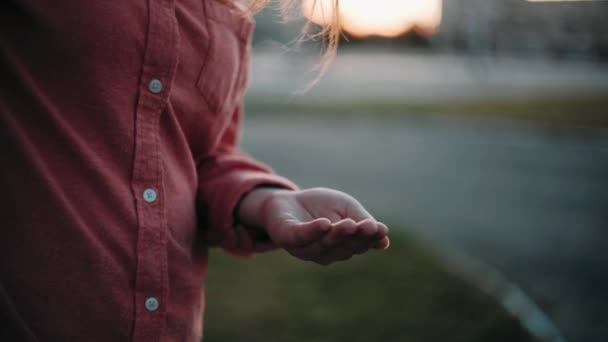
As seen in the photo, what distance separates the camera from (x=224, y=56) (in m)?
1.36

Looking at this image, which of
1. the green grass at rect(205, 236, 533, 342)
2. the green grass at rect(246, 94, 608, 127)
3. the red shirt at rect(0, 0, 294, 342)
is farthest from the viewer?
the green grass at rect(246, 94, 608, 127)

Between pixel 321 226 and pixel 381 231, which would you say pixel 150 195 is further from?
pixel 381 231

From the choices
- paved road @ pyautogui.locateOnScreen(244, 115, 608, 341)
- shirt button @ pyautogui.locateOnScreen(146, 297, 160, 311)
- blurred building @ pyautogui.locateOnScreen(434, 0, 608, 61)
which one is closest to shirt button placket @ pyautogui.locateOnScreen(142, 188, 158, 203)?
shirt button @ pyautogui.locateOnScreen(146, 297, 160, 311)

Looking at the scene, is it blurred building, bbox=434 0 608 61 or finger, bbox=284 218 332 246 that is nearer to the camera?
finger, bbox=284 218 332 246

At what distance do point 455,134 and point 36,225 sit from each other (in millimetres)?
9260

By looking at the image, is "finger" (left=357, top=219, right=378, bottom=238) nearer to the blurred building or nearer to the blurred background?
the blurred background

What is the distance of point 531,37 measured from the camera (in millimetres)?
22078

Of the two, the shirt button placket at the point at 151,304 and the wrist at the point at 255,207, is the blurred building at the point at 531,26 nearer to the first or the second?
the wrist at the point at 255,207

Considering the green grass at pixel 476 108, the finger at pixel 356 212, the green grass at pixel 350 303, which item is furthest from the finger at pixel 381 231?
the green grass at pixel 476 108

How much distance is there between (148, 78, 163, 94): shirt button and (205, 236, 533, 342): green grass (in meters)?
2.40

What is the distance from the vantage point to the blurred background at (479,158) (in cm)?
412

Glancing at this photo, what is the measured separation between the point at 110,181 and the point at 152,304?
242 millimetres

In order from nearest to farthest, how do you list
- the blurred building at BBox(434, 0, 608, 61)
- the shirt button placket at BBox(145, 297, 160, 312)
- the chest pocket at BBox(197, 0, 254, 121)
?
the shirt button placket at BBox(145, 297, 160, 312) → the chest pocket at BBox(197, 0, 254, 121) → the blurred building at BBox(434, 0, 608, 61)

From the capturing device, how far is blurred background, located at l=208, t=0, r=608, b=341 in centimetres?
412
